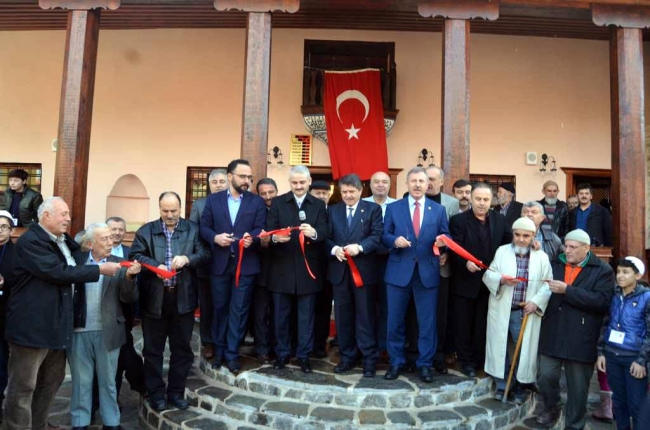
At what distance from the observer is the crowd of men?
356 centimetres

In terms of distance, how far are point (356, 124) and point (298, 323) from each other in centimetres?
462

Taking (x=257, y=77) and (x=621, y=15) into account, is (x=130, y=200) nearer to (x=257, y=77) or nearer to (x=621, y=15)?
(x=257, y=77)

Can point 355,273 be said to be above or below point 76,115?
below

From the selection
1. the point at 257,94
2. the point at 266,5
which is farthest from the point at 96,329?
the point at 266,5

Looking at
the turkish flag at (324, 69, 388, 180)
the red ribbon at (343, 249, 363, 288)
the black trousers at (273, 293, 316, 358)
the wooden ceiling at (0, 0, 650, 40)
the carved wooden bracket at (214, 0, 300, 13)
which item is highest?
the wooden ceiling at (0, 0, 650, 40)

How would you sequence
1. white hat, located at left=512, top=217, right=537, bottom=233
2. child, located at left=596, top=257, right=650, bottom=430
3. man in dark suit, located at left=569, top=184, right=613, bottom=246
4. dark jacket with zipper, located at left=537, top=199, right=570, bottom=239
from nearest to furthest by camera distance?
1. child, located at left=596, top=257, right=650, bottom=430
2. white hat, located at left=512, top=217, right=537, bottom=233
3. man in dark suit, located at left=569, top=184, right=613, bottom=246
4. dark jacket with zipper, located at left=537, top=199, right=570, bottom=239

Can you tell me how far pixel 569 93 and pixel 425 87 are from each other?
2.59 meters

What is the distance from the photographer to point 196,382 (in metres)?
4.29

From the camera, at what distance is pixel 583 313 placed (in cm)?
369

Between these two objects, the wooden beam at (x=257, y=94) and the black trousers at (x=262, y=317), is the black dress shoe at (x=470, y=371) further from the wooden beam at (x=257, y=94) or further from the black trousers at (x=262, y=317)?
the wooden beam at (x=257, y=94)

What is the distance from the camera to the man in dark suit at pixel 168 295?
3.79 meters

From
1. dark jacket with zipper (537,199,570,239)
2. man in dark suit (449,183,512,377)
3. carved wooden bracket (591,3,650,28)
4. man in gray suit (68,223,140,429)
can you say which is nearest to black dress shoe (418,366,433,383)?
man in dark suit (449,183,512,377)

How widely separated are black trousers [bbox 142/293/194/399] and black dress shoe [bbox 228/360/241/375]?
0.37 metres

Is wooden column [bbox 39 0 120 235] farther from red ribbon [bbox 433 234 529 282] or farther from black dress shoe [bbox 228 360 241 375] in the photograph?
red ribbon [bbox 433 234 529 282]
